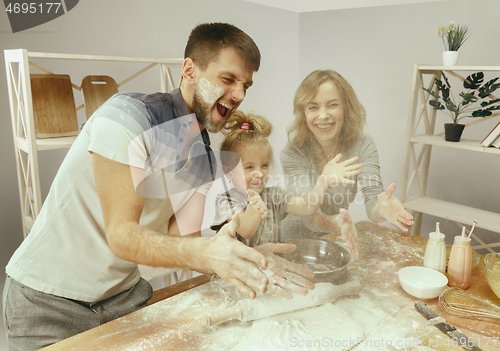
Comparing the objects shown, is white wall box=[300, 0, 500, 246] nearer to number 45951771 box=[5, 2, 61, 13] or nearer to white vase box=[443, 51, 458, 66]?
white vase box=[443, 51, 458, 66]

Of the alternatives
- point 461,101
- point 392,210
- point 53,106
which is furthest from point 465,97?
point 53,106

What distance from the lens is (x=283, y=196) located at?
3.89 feet

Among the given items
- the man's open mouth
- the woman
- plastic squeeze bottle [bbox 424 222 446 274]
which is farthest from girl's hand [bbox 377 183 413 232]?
the man's open mouth

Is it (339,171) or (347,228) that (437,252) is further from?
(339,171)

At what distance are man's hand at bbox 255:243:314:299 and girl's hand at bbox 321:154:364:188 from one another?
0.25 meters

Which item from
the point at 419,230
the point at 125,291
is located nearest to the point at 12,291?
the point at 125,291

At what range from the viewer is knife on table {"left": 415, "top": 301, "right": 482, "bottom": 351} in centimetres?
90

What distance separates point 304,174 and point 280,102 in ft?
0.82

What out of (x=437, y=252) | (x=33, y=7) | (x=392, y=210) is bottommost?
(x=437, y=252)

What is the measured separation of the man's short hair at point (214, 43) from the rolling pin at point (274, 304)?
68 centimetres

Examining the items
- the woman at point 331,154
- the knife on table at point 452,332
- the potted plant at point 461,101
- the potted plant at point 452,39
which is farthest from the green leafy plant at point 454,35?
the knife on table at point 452,332

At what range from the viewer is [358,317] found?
102cm

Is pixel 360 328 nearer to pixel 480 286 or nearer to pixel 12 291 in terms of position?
pixel 480 286

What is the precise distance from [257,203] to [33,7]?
1.13 metres
